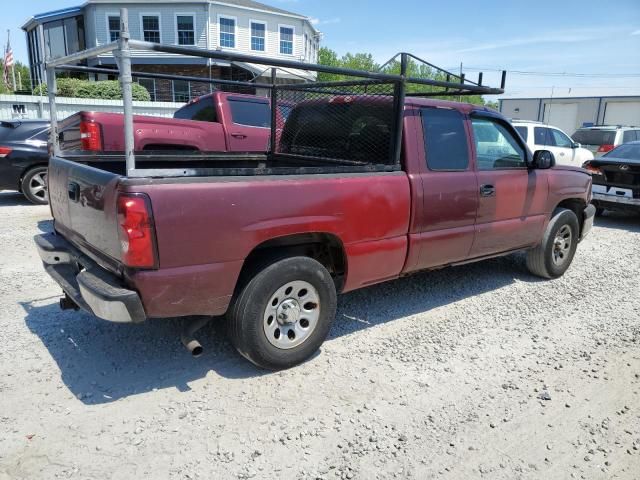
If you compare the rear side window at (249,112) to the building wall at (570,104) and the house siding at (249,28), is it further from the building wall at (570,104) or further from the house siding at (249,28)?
the building wall at (570,104)

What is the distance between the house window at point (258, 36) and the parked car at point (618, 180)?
2371 centimetres

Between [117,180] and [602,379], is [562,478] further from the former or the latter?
[117,180]

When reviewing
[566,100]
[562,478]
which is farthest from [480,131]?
[566,100]

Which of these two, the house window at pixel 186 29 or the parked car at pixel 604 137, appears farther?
the house window at pixel 186 29

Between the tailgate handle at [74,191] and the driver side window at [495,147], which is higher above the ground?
the driver side window at [495,147]

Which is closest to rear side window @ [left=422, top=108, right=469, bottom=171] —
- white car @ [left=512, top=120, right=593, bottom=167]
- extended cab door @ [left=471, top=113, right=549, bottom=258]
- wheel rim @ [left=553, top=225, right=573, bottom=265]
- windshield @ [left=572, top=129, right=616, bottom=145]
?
extended cab door @ [left=471, top=113, right=549, bottom=258]

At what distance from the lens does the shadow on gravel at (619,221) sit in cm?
934

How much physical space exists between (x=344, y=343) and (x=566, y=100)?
42.5 metres

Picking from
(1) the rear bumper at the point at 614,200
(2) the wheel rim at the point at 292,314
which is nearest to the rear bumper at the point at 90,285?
(2) the wheel rim at the point at 292,314

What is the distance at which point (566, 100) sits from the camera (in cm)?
4019

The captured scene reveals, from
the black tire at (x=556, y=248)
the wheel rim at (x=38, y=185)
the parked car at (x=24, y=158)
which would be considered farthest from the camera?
the wheel rim at (x=38, y=185)

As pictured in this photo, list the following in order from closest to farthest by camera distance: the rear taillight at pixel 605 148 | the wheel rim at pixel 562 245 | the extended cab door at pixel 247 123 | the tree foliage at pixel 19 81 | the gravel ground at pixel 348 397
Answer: the gravel ground at pixel 348 397, the wheel rim at pixel 562 245, the extended cab door at pixel 247 123, the rear taillight at pixel 605 148, the tree foliage at pixel 19 81

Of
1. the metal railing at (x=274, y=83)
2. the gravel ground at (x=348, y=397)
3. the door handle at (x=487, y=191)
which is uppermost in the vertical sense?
the metal railing at (x=274, y=83)

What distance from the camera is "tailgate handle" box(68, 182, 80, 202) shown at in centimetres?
338
